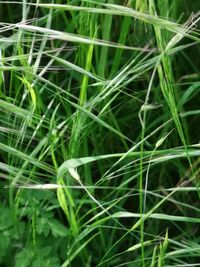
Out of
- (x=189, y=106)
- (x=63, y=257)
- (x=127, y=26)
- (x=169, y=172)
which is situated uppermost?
(x=127, y=26)

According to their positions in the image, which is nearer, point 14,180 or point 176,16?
point 14,180

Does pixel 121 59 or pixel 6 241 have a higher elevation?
pixel 121 59

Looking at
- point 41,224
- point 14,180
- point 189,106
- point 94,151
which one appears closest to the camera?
point 14,180

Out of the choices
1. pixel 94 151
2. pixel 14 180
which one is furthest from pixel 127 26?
pixel 14 180

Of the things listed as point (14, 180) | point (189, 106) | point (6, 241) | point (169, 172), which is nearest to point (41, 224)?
point (6, 241)

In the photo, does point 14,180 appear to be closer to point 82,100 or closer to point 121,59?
point 82,100

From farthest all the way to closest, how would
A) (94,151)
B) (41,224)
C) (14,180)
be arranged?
(94,151), (41,224), (14,180)

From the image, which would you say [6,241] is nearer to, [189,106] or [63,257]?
[63,257]
